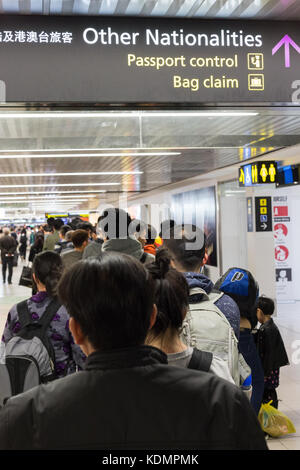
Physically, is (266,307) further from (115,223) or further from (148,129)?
(148,129)

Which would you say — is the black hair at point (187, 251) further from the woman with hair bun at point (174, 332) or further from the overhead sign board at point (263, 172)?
the overhead sign board at point (263, 172)

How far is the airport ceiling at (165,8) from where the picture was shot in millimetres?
2994

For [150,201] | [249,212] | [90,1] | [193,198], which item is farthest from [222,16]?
[150,201]

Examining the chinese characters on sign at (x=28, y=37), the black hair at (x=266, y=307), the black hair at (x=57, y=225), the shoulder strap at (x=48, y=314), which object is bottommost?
the black hair at (x=266, y=307)

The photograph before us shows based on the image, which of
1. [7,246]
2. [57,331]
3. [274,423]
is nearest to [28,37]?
[57,331]

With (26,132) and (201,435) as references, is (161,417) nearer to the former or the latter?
(201,435)

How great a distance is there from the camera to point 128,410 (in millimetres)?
1038

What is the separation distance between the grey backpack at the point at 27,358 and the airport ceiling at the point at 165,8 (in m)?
1.66

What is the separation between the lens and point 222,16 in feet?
10.5

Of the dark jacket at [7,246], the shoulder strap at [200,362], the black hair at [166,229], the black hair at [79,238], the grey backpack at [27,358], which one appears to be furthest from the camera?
the dark jacket at [7,246]

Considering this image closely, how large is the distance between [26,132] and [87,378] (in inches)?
177

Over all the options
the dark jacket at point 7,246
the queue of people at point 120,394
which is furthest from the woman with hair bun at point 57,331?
the dark jacket at point 7,246

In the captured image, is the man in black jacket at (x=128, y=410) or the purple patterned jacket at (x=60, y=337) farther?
the purple patterned jacket at (x=60, y=337)

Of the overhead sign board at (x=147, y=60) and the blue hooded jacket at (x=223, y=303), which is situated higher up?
the overhead sign board at (x=147, y=60)
